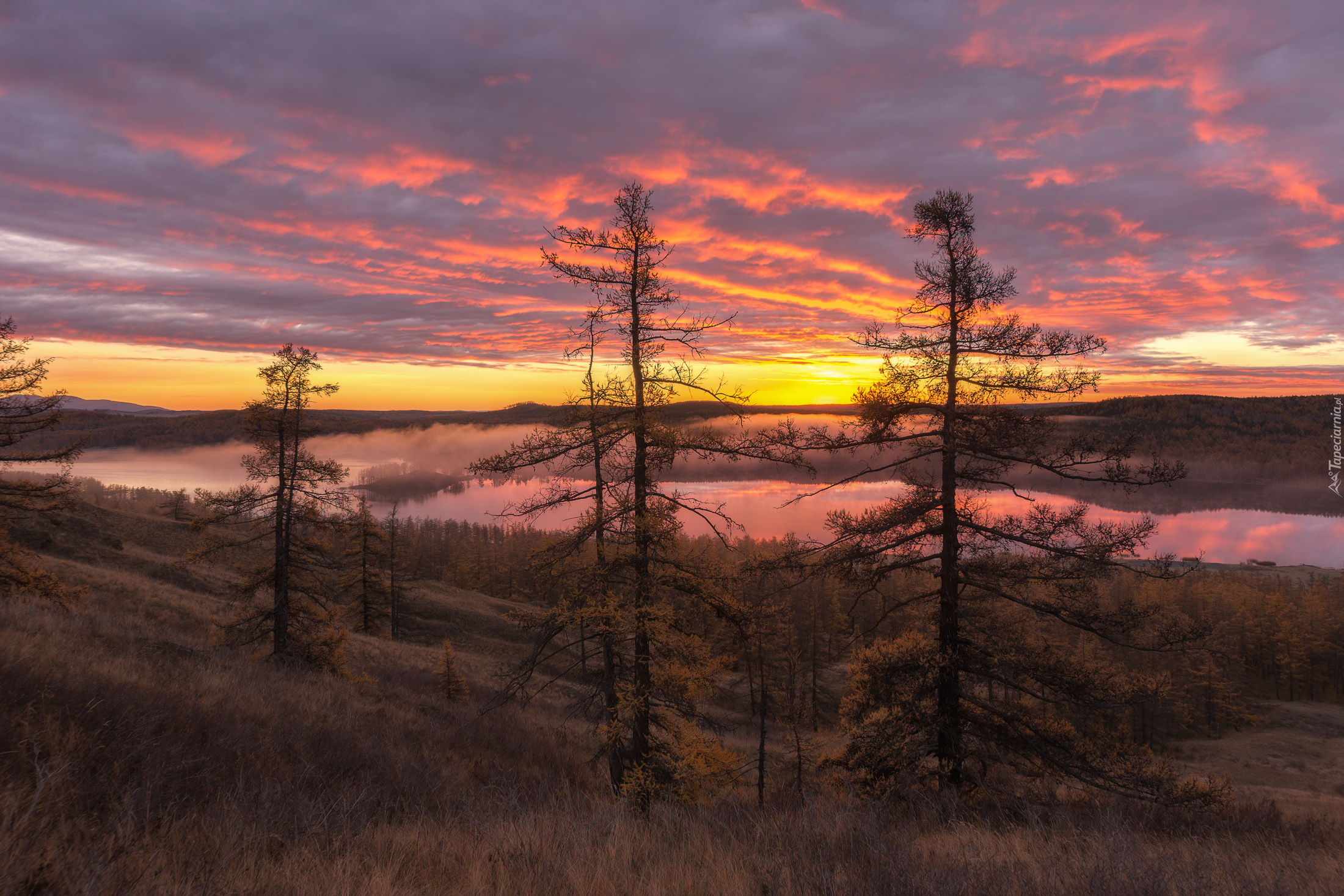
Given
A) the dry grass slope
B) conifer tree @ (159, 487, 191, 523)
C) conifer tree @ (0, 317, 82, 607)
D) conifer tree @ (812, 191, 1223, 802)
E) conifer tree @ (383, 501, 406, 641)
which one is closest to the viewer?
the dry grass slope

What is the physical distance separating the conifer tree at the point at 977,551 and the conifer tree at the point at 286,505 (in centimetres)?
1677

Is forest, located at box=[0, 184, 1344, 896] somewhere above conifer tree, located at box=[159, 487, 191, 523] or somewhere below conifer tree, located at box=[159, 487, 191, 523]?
above

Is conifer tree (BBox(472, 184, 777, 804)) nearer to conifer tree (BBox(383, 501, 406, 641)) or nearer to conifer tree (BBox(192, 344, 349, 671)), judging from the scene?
conifer tree (BBox(192, 344, 349, 671))

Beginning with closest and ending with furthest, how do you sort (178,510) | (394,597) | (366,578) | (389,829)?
1. (389,829)
2. (366,578)
3. (394,597)
4. (178,510)

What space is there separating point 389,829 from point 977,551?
35.3 ft

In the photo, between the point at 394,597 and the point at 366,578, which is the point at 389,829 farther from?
the point at 394,597

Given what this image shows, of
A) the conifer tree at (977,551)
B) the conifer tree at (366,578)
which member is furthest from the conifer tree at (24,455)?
the conifer tree at (977,551)

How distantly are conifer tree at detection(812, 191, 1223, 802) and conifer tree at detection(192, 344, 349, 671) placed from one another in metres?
16.8

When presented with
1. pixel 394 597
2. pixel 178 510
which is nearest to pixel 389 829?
pixel 394 597

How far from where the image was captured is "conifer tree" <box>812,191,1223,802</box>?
1059cm

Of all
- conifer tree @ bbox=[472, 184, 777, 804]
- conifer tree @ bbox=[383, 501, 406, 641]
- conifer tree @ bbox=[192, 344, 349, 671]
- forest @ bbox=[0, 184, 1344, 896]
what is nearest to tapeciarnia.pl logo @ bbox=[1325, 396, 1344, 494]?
forest @ bbox=[0, 184, 1344, 896]

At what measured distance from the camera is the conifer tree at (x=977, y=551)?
1059cm

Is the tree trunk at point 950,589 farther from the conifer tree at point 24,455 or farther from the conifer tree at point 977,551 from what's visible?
the conifer tree at point 24,455

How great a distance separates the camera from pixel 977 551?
1149 centimetres
